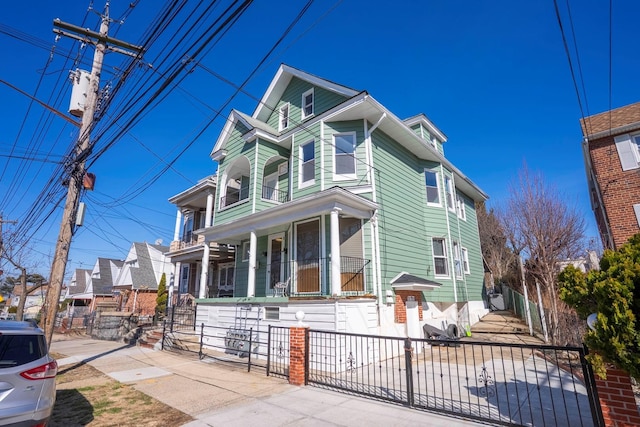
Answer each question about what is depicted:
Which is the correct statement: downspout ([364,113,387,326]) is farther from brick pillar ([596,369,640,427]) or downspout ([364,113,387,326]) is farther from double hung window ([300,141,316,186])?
brick pillar ([596,369,640,427])

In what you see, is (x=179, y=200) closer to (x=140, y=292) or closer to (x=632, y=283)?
(x=140, y=292)

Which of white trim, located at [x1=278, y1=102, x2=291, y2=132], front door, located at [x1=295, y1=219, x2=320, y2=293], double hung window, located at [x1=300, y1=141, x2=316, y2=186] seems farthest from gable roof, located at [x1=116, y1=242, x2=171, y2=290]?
double hung window, located at [x1=300, y1=141, x2=316, y2=186]

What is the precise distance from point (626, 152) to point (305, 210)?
533 inches

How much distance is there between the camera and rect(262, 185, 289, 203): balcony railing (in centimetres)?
1387

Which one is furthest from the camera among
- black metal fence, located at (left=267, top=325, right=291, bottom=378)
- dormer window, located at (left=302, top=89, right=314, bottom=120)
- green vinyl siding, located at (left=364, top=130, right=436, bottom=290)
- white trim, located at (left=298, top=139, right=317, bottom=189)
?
dormer window, located at (left=302, top=89, right=314, bottom=120)

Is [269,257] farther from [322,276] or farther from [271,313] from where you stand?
[322,276]

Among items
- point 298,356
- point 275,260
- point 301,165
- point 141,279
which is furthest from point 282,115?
point 141,279

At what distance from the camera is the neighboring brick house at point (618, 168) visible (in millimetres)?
12492

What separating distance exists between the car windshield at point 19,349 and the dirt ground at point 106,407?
160 cm

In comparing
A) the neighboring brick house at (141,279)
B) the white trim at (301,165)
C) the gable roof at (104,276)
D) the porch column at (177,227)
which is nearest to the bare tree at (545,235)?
the white trim at (301,165)

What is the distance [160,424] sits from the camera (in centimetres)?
497

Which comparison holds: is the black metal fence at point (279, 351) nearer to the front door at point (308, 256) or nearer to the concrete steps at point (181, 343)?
the front door at point (308, 256)

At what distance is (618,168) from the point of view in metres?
13.0

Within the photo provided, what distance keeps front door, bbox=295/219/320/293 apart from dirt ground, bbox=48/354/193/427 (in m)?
5.79
